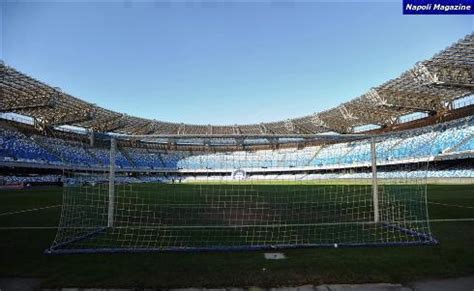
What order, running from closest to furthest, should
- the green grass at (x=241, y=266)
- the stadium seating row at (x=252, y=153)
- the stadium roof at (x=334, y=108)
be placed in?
the green grass at (x=241, y=266), the stadium roof at (x=334, y=108), the stadium seating row at (x=252, y=153)

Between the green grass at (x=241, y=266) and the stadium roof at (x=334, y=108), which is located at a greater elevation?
the stadium roof at (x=334, y=108)

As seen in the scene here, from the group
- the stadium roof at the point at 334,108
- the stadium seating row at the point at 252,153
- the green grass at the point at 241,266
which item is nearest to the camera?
the green grass at the point at 241,266

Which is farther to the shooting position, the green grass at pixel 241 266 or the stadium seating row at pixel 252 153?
the stadium seating row at pixel 252 153

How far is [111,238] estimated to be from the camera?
7902 mm

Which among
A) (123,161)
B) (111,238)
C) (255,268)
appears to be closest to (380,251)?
(255,268)

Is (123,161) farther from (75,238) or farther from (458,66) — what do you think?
(75,238)

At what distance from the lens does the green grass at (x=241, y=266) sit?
481 centimetres

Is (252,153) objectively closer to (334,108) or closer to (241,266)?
(334,108)

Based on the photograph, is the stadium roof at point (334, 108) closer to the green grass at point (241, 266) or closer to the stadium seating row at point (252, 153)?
the stadium seating row at point (252, 153)

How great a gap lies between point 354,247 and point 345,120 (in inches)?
2158

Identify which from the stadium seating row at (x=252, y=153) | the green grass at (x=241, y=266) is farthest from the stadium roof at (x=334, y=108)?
the green grass at (x=241, y=266)

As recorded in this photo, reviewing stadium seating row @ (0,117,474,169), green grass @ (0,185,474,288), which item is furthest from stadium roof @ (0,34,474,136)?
green grass @ (0,185,474,288)

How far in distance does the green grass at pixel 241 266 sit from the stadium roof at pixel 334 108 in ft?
89.2

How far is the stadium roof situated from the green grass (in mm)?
27181
